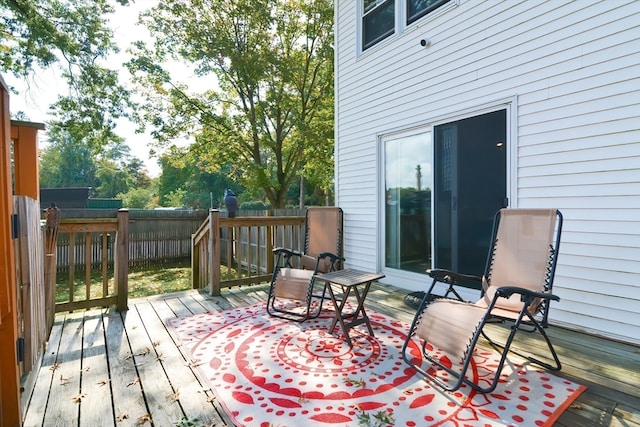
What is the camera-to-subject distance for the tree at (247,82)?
30.2ft

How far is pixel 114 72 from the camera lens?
31.5 ft

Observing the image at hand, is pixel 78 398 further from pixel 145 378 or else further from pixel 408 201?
pixel 408 201

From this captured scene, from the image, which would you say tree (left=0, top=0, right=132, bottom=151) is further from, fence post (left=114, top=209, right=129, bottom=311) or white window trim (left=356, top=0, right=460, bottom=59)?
fence post (left=114, top=209, right=129, bottom=311)

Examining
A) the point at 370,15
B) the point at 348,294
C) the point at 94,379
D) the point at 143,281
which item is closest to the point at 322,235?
the point at 348,294

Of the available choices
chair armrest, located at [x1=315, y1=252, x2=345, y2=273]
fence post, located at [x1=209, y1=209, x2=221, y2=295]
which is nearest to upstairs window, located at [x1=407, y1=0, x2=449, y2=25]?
chair armrest, located at [x1=315, y1=252, x2=345, y2=273]

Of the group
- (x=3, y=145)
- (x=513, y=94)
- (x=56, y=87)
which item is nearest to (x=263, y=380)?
(x=3, y=145)

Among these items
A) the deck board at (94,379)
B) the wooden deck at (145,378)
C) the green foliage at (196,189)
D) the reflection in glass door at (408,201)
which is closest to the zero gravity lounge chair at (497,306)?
the wooden deck at (145,378)

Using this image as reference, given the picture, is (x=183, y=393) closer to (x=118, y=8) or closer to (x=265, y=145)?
(x=265, y=145)

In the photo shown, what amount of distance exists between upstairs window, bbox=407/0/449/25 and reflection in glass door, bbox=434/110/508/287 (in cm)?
155

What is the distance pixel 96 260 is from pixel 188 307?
755 centimetres

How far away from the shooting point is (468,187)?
372 centimetres

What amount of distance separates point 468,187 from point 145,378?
3522 millimetres

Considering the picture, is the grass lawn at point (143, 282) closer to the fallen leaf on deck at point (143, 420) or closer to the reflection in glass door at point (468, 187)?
the fallen leaf on deck at point (143, 420)

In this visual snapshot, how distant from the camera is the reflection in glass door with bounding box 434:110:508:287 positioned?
351 centimetres
